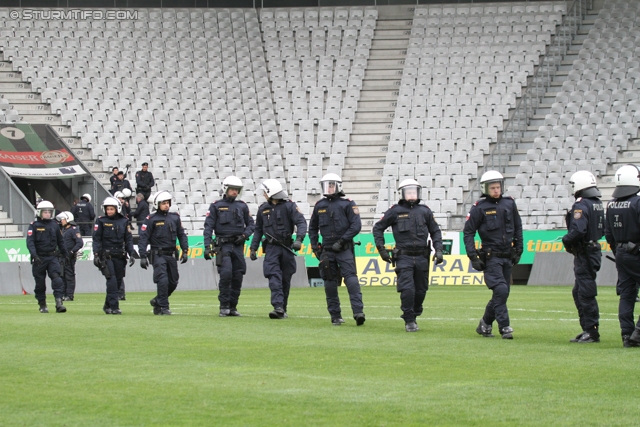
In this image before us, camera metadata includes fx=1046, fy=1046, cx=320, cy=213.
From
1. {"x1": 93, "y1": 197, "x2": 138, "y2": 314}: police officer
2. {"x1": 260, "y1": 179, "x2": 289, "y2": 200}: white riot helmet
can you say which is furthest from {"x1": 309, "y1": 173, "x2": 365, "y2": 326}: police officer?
{"x1": 93, "y1": 197, "x2": 138, "y2": 314}: police officer

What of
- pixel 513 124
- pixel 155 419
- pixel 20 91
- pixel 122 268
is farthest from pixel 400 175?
pixel 155 419

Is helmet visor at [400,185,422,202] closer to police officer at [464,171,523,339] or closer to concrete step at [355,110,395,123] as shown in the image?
police officer at [464,171,523,339]

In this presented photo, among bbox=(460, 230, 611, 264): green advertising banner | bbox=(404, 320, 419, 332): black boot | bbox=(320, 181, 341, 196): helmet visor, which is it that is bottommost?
bbox=(404, 320, 419, 332): black boot

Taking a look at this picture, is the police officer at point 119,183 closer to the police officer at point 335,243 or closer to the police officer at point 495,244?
the police officer at point 335,243

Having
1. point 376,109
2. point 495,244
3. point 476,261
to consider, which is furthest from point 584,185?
point 376,109

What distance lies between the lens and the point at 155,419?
Answer: 7461 millimetres

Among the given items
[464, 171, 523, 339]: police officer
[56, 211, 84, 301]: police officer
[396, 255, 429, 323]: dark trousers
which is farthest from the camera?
[56, 211, 84, 301]: police officer

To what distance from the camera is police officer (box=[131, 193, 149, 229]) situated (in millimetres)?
33125

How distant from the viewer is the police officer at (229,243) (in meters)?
17.4

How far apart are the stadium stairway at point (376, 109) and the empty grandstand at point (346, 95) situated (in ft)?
0.21

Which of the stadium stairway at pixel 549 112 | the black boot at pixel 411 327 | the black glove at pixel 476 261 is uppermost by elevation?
the stadium stairway at pixel 549 112

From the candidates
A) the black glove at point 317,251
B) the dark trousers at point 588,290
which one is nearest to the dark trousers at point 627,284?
the dark trousers at point 588,290

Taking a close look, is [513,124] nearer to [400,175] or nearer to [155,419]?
[400,175]

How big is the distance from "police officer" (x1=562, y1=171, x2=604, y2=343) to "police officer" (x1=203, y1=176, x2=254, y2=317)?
21.1 feet
